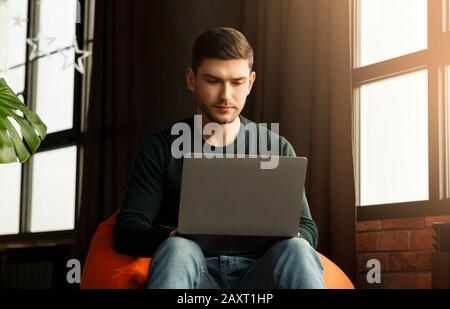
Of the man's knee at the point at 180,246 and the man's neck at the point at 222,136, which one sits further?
the man's neck at the point at 222,136

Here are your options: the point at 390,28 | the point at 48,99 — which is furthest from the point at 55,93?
the point at 390,28

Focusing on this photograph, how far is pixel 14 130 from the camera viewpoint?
10.3ft

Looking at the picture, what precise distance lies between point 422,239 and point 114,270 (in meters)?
1.31

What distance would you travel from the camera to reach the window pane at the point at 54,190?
5.24 m

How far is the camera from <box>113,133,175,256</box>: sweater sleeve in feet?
6.84

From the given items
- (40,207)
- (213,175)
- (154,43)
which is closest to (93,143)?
(154,43)

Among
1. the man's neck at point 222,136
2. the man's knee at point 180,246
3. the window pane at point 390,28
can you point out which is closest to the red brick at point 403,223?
the window pane at point 390,28

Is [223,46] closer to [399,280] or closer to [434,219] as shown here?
[434,219]

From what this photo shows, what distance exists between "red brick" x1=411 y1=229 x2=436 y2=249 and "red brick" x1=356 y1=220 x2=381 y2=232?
18cm

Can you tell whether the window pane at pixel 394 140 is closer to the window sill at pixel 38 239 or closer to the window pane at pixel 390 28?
the window pane at pixel 390 28

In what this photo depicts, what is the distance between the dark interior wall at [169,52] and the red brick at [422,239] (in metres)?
1.46

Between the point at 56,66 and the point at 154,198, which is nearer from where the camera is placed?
the point at 154,198

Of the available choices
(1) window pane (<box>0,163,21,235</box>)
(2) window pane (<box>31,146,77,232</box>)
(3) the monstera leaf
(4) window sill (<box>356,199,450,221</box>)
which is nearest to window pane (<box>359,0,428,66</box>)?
(4) window sill (<box>356,199,450,221</box>)
